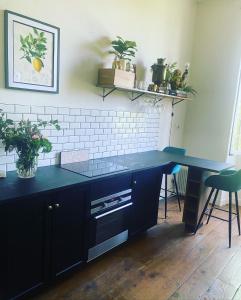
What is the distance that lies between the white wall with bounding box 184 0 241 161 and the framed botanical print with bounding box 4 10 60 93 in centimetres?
263

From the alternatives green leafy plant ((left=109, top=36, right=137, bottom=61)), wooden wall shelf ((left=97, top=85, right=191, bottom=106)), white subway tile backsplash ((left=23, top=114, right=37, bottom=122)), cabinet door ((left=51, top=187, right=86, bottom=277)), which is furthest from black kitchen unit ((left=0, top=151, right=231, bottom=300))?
green leafy plant ((left=109, top=36, right=137, bottom=61))

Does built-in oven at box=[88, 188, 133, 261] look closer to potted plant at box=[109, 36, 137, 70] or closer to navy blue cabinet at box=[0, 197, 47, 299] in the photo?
navy blue cabinet at box=[0, 197, 47, 299]

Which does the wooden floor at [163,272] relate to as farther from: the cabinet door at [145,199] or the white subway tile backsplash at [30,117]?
the white subway tile backsplash at [30,117]

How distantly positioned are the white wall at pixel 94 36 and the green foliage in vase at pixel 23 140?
221 mm

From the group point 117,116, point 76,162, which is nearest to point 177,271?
point 76,162

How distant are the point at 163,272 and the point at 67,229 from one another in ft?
3.34

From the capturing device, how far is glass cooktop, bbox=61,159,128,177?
2.28 meters

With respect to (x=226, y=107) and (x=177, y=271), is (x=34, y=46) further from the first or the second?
(x=226, y=107)

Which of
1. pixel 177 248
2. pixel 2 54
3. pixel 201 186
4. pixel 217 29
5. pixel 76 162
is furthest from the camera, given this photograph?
pixel 217 29

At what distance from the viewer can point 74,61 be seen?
2.50 m

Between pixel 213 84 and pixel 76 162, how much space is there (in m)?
2.64

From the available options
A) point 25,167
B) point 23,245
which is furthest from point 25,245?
point 25,167

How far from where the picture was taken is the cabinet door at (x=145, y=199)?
8.82 ft

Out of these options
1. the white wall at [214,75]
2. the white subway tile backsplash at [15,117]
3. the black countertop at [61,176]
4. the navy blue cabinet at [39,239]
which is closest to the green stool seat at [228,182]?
the black countertop at [61,176]
